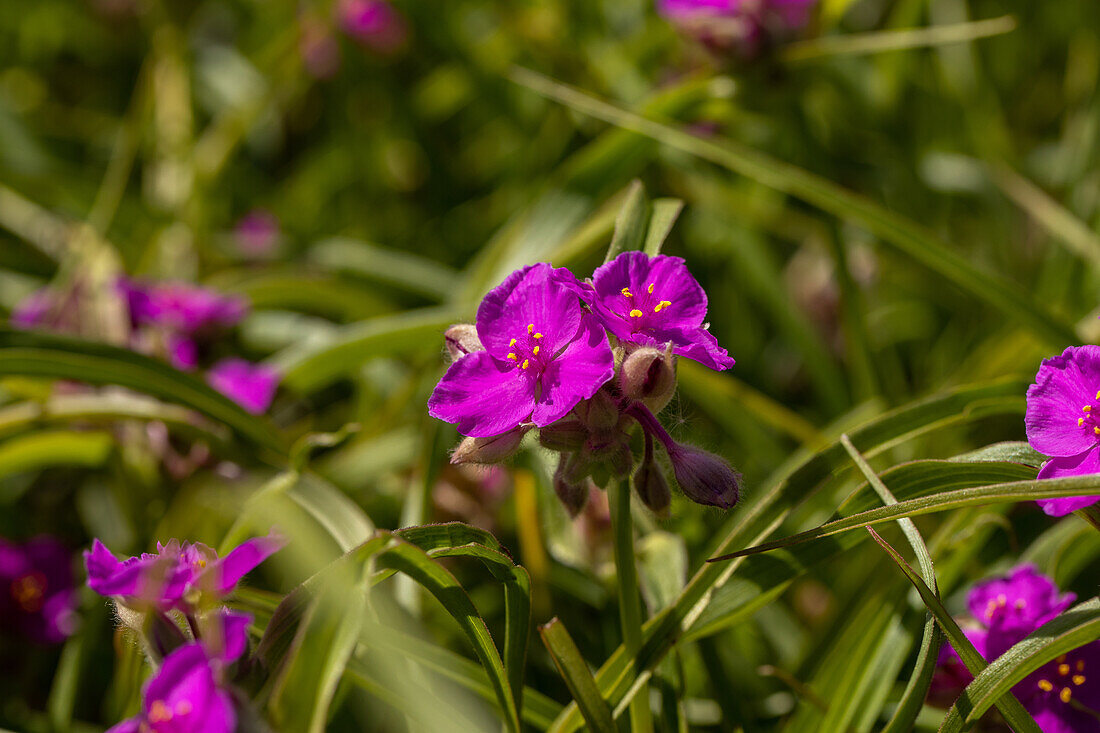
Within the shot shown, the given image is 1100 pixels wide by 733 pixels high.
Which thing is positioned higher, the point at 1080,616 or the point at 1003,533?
the point at 1080,616

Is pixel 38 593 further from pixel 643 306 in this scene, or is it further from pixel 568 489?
Result: pixel 643 306

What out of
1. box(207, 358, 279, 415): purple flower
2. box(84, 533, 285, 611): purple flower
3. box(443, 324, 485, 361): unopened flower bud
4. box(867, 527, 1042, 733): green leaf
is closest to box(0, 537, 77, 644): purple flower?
box(207, 358, 279, 415): purple flower

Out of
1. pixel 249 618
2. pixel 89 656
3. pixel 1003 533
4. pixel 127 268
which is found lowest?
pixel 89 656

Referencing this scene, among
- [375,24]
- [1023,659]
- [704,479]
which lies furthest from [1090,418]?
[375,24]

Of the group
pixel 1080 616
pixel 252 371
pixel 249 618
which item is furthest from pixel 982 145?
pixel 249 618

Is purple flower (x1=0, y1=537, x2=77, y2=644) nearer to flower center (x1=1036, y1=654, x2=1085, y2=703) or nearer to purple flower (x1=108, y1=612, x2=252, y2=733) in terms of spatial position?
purple flower (x1=108, y1=612, x2=252, y2=733)

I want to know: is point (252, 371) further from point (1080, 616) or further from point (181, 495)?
point (1080, 616)
